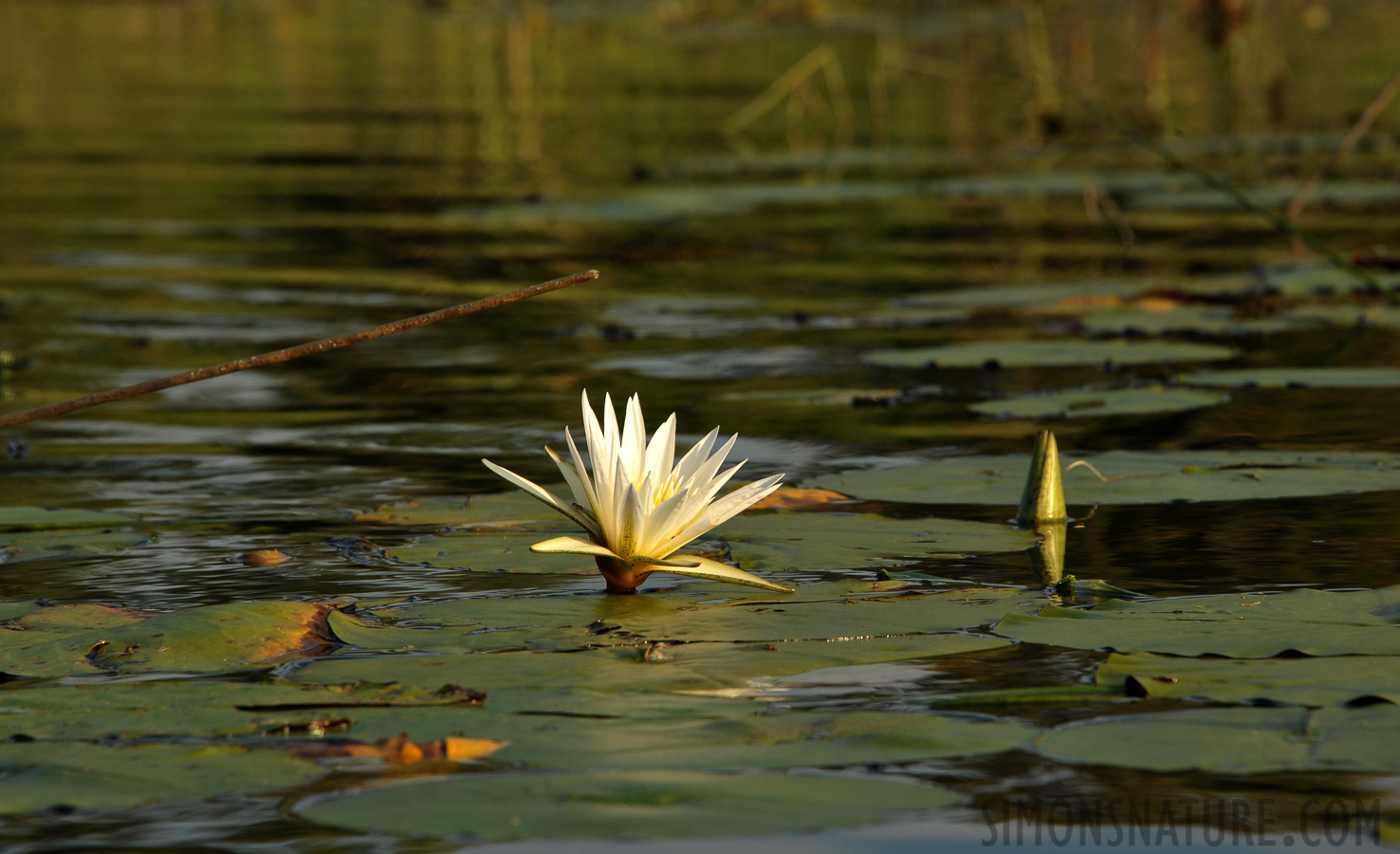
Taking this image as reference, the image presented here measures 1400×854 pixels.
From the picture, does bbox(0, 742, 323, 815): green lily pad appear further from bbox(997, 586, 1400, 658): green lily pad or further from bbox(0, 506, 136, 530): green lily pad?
bbox(0, 506, 136, 530): green lily pad

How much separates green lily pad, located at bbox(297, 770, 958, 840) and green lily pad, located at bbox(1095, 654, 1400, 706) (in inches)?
17.6

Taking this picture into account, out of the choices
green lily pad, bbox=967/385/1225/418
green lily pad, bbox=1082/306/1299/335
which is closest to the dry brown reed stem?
green lily pad, bbox=967/385/1225/418

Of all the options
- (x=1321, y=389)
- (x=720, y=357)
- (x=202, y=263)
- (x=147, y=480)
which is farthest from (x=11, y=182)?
(x=1321, y=389)

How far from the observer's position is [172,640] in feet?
7.80

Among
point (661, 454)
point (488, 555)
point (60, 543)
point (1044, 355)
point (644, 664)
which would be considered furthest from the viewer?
point (1044, 355)

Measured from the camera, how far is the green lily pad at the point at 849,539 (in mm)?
2918

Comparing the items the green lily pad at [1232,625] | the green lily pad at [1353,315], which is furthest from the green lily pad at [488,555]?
the green lily pad at [1353,315]

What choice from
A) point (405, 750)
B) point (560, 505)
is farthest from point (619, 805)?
point (560, 505)

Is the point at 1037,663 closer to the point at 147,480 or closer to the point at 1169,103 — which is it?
the point at 147,480

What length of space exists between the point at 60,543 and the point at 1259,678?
2126 mm

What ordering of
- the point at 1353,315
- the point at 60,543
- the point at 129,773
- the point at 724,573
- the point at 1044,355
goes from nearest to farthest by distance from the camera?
the point at 129,773 → the point at 724,573 → the point at 60,543 → the point at 1044,355 → the point at 1353,315

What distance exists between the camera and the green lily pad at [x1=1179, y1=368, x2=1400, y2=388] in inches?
181

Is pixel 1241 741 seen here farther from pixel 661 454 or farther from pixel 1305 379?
pixel 1305 379

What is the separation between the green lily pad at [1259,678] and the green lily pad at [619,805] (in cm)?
45
